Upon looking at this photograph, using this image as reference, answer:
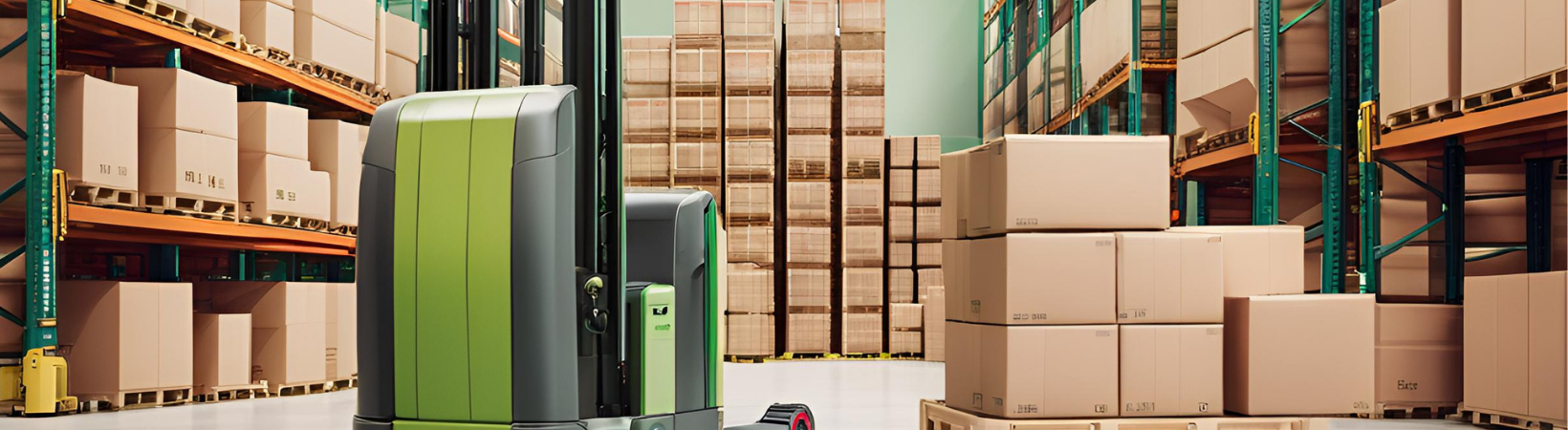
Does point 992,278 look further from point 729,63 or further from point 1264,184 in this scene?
point 729,63

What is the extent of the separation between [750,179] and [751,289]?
1.11 meters

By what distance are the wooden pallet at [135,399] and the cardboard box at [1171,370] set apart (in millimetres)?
5431

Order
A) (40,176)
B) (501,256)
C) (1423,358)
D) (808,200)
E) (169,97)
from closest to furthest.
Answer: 1. (501,256)
2. (40,176)
3. (1423,358)
4. (169,97)
5. (808,200)

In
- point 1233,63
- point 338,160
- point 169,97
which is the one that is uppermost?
point 1233,63

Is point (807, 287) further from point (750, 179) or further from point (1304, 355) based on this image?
point (1304, 355)

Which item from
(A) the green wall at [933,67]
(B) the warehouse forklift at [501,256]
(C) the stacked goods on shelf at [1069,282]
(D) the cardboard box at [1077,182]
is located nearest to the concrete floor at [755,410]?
(C) the stacked goods on shelf at [1069,282]

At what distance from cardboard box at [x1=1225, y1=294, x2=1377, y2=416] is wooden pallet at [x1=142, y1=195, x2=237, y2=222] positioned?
228 inches

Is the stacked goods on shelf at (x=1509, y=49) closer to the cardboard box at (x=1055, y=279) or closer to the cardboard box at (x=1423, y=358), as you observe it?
the cardboard box at (x=1423, y=358)

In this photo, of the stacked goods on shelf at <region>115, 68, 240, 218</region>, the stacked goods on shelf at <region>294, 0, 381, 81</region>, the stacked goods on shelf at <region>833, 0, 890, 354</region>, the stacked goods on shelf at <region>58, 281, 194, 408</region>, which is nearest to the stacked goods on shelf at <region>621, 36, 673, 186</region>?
the stacked goods on shelf at <region>833, 0, 890, 354</region>

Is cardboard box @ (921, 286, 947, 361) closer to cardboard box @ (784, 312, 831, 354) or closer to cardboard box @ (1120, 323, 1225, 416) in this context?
cardboard box @ (784, 312, 831, 354)

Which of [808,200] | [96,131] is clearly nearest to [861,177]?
[808,200]

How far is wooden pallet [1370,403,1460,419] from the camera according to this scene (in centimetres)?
626

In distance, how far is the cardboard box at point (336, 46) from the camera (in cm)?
795

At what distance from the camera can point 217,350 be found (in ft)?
23.7
